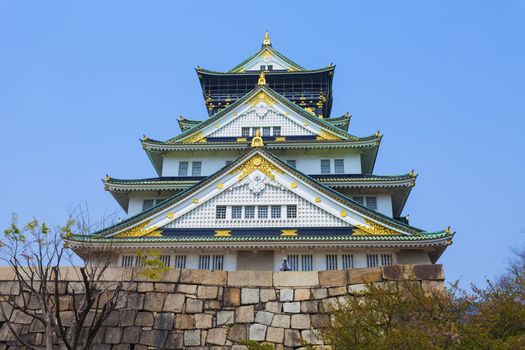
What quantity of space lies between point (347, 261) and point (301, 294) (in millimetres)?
9449

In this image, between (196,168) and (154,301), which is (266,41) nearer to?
(196,168)

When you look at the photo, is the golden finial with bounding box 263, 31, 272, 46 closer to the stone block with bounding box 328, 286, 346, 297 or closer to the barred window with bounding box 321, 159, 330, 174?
the barred window with bounding box 321, 159, 330, 174

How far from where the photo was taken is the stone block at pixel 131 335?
36.9 feet

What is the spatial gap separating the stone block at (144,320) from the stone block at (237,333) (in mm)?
1812

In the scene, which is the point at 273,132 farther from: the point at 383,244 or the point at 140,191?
the point at 383,244

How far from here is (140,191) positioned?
25000mm

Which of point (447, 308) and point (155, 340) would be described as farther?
point (155, 340)

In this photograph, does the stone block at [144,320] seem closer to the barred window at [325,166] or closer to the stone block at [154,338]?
the stone block at [154,338]

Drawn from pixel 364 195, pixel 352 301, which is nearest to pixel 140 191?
pixel 364 195

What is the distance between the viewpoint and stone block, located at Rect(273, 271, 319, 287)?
11.6 m

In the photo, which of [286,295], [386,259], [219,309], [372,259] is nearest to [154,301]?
[219,309]

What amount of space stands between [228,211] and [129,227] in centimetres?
418

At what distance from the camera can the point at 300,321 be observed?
11.2m

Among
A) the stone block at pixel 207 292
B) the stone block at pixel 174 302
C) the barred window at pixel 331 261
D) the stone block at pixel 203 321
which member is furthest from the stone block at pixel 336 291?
the barred window at pixel 331 261
